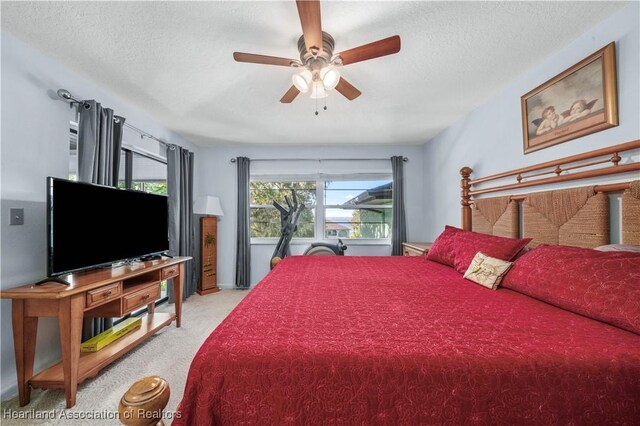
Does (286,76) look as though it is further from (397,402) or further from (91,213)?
(397,402)

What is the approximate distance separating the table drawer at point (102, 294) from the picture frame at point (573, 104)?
3408mm

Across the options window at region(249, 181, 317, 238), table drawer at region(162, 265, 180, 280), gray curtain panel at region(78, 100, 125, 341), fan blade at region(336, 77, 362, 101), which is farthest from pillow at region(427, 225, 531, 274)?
gray curtain panel at region(78, 100, 125, 341)

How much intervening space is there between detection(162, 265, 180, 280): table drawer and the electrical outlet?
1035 mm

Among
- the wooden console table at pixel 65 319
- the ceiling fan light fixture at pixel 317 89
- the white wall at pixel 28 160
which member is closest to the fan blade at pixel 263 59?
the ceiling fan light fixture at pixel 317 89

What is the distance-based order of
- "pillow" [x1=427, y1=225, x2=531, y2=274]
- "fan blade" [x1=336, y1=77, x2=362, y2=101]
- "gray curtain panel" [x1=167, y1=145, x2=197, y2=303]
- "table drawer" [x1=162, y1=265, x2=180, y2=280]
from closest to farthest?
"pillow" [x1=427, y1=225, x2=531, y2=274]
"fan blade" [x1=336, y1=77, x2=362, y2=101]
"table drawer" [x1=162, y1=265, x2=180, y2=280]
"gray curtain panel" [x1=167, y1=145, x2=197, y2=303]

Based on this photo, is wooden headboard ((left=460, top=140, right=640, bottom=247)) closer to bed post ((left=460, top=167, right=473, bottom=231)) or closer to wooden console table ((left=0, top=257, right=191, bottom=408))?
bed post ((left=460, top=167, right=473, bottom=231))

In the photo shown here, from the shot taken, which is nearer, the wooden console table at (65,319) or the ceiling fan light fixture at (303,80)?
the wooden console table at (65,319)

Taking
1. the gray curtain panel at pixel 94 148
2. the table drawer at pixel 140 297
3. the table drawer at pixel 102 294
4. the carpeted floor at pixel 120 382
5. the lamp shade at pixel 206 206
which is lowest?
the carpeted floor at pixel 120 382

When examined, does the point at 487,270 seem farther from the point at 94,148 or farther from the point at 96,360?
the point at 94,148

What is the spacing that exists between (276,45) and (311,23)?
0.58 m

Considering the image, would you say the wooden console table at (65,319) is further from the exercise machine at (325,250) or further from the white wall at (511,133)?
the white wall at (511,133)

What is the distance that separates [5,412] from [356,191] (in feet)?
13.6

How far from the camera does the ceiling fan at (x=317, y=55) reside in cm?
132

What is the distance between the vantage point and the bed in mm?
754
